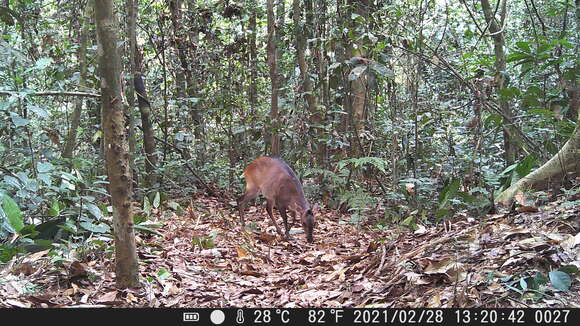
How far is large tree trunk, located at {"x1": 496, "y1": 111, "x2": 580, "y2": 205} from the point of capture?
16.0 ft

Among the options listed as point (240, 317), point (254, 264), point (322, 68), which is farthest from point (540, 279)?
point (322, 68)

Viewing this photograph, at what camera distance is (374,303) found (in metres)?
3.44

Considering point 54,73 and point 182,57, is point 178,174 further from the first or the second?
point 54,73

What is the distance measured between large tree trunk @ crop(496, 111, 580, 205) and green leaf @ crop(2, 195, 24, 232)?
4.28 meters

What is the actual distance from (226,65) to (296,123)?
3.03 metres

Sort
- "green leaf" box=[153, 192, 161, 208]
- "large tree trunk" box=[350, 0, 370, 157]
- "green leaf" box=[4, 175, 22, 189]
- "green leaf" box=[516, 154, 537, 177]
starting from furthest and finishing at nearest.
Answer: "large tree trunk" box=[350, 0, 370, 157]
"green leaf" box=[153, 192, 161, 208]
"green leaf" box=[516, 154, 537, 177]
"green leaf" box=[4, 175, 22, 189]

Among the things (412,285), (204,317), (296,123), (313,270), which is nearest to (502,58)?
(296,123)

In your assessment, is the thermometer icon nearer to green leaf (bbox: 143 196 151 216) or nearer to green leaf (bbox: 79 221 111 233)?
green leaf (bbox: 79 221 111 233)

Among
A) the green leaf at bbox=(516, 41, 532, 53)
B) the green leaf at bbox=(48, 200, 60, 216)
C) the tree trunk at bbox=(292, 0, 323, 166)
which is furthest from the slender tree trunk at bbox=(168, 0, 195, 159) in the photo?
the green leaf at bbox=(516, 41, 532, 53)

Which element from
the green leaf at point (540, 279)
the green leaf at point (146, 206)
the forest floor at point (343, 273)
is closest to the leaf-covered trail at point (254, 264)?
the forest floor at point (343, 273)

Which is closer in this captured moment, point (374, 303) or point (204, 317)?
point (204, 317)

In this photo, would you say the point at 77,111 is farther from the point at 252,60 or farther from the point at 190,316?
the point at 190,316

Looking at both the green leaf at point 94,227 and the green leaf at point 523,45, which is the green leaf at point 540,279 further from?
the green leaf at point 94,227

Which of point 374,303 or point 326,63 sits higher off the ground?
point 326,63
